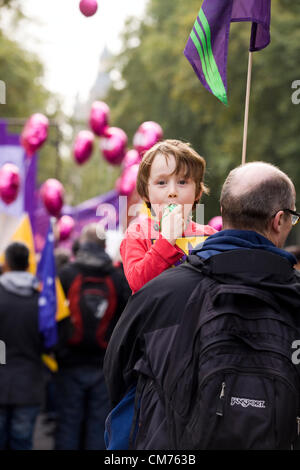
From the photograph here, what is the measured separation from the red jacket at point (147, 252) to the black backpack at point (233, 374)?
32cm

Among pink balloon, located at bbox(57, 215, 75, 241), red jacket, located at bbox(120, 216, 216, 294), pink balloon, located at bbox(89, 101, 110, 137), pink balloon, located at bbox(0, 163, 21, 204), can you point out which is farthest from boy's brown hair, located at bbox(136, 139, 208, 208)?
pink balloon, located at bbox(57, 215, 75, 241)

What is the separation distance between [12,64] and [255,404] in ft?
58.7

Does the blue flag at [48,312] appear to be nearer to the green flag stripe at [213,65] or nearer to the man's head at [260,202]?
the green flag stripe at [213,65]

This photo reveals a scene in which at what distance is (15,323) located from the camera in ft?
18.2

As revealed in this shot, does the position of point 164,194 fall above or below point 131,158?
above

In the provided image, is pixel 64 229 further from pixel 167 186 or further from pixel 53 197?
pixel 167 186

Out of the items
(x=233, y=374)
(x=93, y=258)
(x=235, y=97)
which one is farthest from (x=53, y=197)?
(x=233, y=374)

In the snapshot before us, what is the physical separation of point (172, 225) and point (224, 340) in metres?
0.58

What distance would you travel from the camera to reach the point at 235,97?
14133mm

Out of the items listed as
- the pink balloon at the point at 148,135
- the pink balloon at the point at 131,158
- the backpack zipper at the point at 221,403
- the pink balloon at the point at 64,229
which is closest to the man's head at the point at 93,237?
the pink balloon at the point at 148,135

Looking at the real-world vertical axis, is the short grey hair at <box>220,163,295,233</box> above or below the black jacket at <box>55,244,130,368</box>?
above

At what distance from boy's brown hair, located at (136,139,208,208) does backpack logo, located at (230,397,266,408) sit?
1049mm

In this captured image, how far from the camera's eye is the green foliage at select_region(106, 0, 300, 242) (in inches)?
517

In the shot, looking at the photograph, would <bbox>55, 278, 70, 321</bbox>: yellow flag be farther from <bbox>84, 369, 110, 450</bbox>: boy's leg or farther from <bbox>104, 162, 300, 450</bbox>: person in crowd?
<bbox>104, 162, 300, 450</bbox>: person in crowd
